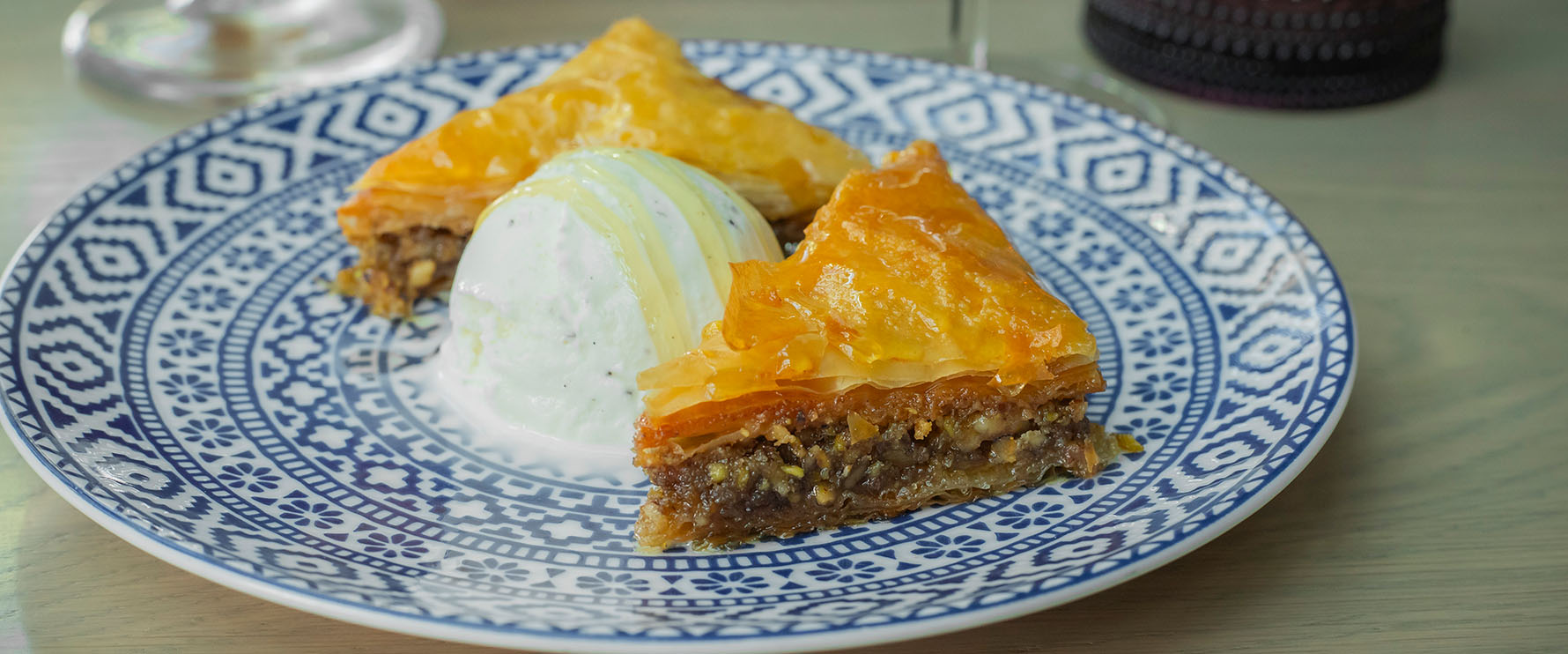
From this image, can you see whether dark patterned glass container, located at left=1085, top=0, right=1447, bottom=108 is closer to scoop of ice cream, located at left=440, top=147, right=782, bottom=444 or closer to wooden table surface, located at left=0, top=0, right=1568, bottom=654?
wooden table surface, located at left=0, top=0, right=1568, bottom=654

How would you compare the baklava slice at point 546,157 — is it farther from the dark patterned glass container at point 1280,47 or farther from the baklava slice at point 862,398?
the dark patterned glass container at point 1280,47

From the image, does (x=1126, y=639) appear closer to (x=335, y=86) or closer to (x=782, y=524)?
(x=782, y=524)

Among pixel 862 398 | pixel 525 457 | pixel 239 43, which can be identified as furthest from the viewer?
pixel 239 43

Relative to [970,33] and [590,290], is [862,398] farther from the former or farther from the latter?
[970,33]

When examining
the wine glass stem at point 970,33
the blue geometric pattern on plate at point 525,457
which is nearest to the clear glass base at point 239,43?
the blue geometric pattern on plate at point 525,457

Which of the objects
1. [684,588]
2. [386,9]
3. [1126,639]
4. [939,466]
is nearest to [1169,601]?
[1126,639]

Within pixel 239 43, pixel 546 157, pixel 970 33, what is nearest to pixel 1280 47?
pixel 970 33
